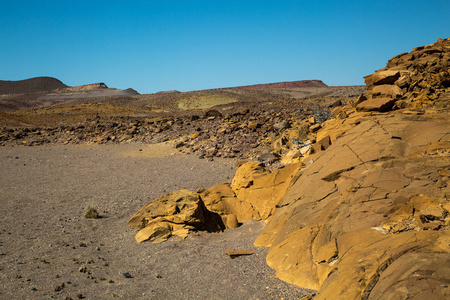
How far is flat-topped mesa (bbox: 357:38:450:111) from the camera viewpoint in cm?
1009

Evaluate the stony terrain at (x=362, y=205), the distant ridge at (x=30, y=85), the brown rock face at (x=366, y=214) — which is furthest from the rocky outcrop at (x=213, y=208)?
the distant ridge at (x=30, y=85)

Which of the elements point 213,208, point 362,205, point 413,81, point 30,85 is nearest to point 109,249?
point 213,208

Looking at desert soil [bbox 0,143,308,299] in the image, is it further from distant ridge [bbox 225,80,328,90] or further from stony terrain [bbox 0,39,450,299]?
distant ridge [bbox 225,80,328,90]

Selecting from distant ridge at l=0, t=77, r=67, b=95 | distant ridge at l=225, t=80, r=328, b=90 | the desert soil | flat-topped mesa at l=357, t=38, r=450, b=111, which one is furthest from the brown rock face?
distant ridge at l=0, t=77, r=67, b=95

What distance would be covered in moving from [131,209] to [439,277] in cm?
918

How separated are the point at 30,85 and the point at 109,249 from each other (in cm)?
10931

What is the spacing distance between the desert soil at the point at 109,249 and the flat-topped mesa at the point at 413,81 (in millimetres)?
5790

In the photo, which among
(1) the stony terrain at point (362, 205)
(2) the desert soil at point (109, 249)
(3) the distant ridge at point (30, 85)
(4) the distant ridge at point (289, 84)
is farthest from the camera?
(3) the distant ridge at point (30, 85)

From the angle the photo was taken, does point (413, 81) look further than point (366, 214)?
Yes

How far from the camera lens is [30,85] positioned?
99938mm

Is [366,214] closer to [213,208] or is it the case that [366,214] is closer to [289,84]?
[213,208]

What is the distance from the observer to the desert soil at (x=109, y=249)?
593cm

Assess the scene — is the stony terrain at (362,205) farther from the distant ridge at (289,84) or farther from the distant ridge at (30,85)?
the distant ridge at (30,85)

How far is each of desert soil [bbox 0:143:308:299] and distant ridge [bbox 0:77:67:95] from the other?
95.6 m
